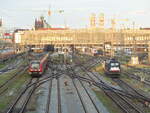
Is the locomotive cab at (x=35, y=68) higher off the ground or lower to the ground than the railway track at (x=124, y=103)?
higher

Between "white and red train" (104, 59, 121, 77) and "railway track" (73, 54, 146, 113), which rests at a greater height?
"white and red train" (104, 59, 121, 77)

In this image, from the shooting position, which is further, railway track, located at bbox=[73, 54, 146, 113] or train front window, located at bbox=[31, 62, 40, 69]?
train front window, located at bbox=[31, 62, 40, 69]

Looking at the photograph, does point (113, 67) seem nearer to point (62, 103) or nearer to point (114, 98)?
point (114, 98)

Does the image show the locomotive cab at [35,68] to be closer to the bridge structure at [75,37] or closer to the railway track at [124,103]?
the railway track at [124,103]

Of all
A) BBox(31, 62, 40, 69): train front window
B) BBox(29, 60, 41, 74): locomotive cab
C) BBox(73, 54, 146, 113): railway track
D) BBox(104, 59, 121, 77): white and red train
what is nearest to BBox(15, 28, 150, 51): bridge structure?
BBox(104, 59, 121, 77): white and red train

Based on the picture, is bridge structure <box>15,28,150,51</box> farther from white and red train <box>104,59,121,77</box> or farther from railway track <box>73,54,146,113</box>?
railway track <box>73,54,146,113</box>

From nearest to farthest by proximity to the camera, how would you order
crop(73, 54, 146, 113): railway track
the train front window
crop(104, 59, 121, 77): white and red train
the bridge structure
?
crop(73, 54, 146, 113): railway track → the train front window → crop(104, 59, 121, 77): white and red train → the bridge structure

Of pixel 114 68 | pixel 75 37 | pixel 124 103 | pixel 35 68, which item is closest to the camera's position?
pixel 124 103

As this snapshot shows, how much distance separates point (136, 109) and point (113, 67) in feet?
67.0

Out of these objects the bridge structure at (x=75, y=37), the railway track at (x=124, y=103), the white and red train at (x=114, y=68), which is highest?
the bridge structure at (x=75, y=37)

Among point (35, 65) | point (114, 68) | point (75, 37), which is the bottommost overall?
point (114, 68)

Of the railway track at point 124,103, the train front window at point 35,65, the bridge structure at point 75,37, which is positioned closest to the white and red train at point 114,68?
the train front window at point 35,65

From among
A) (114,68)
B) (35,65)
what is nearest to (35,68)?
(35,65)

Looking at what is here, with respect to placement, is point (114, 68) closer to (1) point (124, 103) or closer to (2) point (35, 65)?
(2) point (35, 65)
